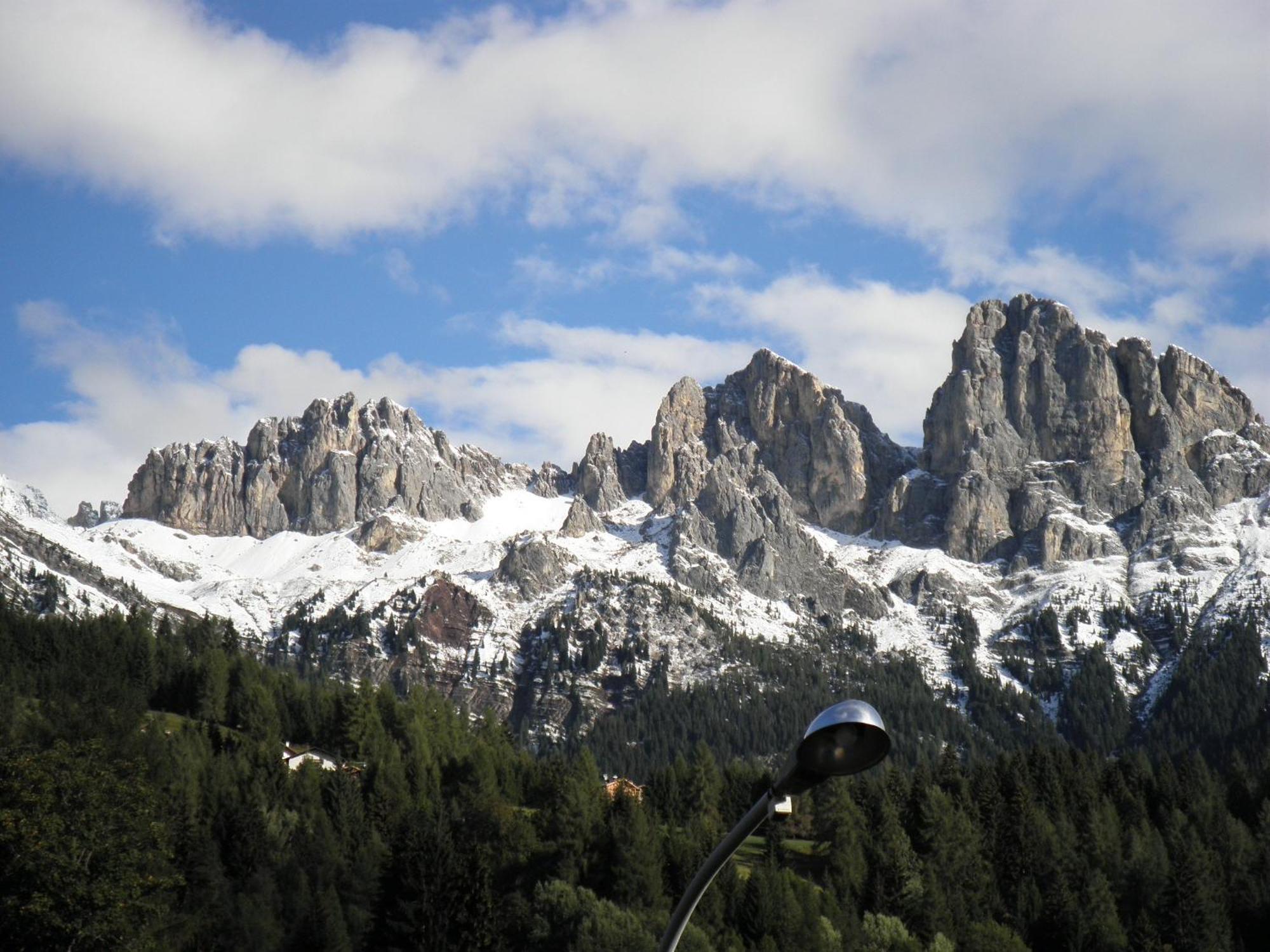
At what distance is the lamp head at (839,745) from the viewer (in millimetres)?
15125

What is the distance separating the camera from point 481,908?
74938mm

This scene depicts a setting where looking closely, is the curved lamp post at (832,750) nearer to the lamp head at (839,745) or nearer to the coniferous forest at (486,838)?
the lamp head at (839,745)

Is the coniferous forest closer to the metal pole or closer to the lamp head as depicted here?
the metal pole

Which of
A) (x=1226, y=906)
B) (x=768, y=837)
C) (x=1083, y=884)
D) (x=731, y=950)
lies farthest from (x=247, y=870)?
(x=1226, y=906)

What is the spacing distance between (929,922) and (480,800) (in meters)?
34.3

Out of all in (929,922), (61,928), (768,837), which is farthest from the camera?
(768,837)

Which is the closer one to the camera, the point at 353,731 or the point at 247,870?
the point at 247,870

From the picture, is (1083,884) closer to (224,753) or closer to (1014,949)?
(1014,949)

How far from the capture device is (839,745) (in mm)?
15453

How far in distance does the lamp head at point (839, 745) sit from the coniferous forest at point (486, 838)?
152ft

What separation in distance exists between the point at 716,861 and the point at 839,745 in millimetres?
2968

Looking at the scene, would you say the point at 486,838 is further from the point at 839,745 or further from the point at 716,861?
the point at 839,745

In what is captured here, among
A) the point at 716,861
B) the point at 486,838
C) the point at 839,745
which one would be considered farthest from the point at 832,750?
the point at 486,838

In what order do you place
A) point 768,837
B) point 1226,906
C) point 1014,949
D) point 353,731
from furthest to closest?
1. point 353,731
2. point 768,837
3. point 1226,906
4. point 1014,949
